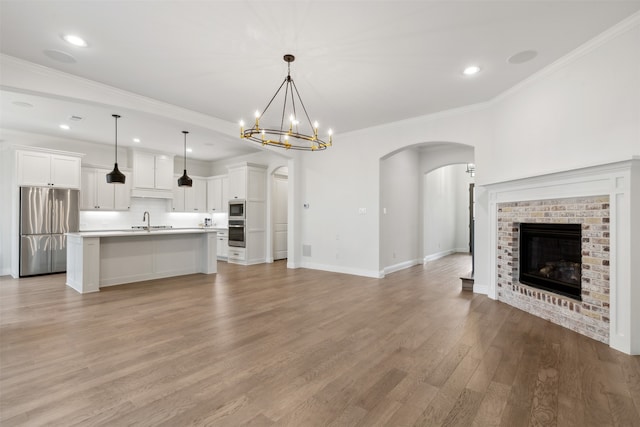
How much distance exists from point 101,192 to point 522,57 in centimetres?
882

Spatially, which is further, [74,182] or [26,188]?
[74,182]

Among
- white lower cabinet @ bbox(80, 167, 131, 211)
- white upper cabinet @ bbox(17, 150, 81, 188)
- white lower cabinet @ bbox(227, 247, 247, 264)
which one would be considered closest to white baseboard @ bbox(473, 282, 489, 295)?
white lower cabinet @ bbox(227, 247, 247, 264)

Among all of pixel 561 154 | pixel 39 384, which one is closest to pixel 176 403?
pixel 39 384

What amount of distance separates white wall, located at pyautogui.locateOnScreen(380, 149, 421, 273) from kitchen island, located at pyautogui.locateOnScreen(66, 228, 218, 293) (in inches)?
147

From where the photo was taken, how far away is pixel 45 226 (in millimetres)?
6410

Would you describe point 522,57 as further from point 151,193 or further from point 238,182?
point 151,193

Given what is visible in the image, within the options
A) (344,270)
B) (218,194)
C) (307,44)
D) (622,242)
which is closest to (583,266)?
(622,242)

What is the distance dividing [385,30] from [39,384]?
4178 millimetres

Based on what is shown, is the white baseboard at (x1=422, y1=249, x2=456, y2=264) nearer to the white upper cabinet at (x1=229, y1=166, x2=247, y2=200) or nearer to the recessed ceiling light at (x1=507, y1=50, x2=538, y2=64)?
the white upper cabinet at (x1=229, y1=166, x2=247, y2=200)

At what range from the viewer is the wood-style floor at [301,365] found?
1.93 metres

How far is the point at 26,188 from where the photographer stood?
619 cm

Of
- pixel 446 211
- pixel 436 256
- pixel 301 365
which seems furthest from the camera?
pixel 446 211

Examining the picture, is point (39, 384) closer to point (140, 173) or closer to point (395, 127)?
point (395, 127)

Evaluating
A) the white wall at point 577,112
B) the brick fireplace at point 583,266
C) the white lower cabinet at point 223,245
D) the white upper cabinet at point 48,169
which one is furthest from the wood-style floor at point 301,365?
the white lower cabinet at point 223,245
